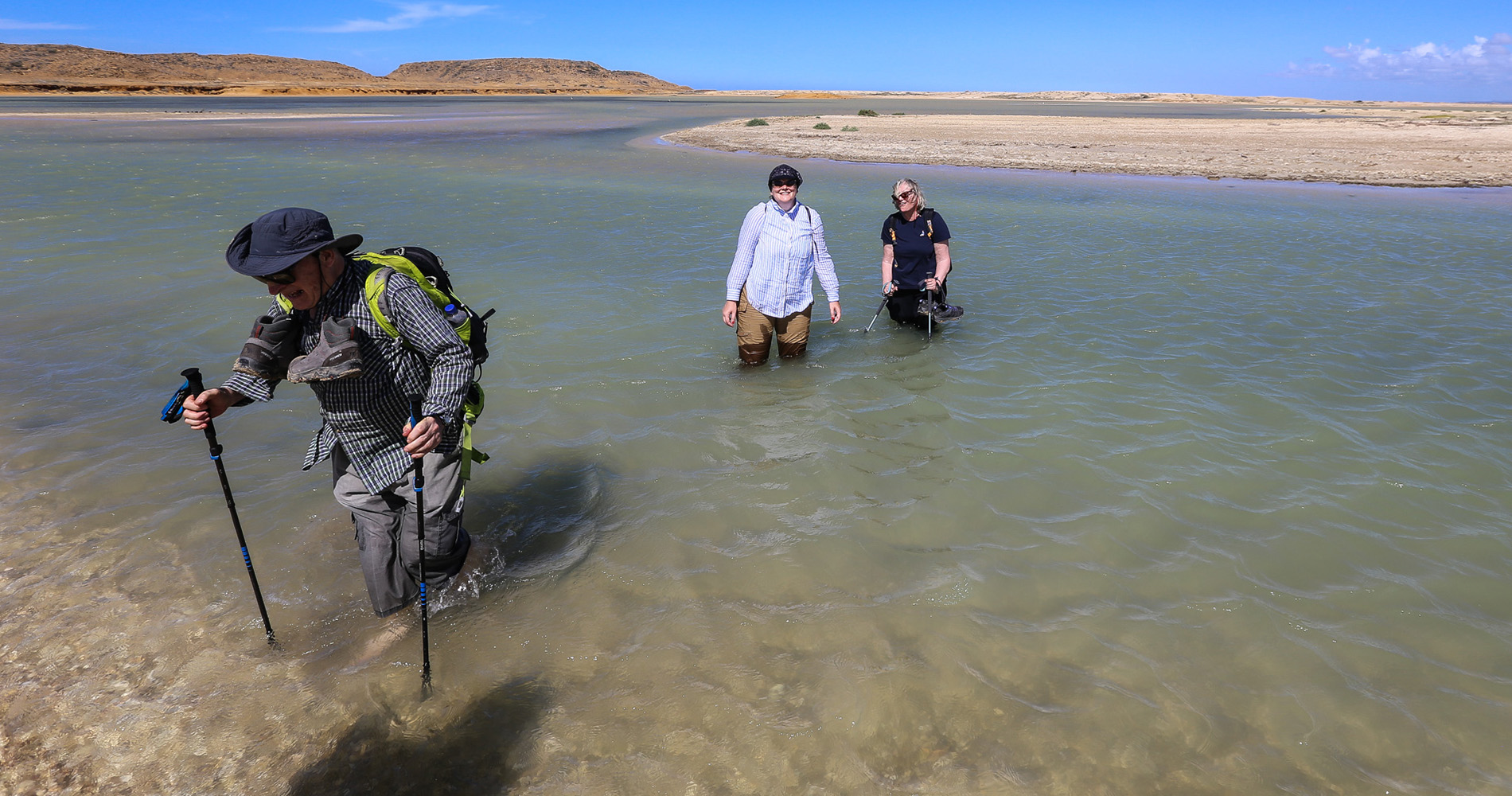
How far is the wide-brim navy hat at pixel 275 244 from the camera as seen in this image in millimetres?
2941

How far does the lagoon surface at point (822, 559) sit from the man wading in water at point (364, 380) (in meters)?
0.65

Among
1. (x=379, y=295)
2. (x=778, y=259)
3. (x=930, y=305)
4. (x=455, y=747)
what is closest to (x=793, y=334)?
(x=778, y=259)

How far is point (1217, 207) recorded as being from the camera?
18359 mm

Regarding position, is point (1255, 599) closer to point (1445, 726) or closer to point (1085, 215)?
point (1445, 726)

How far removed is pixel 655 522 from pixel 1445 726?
→ 4.24 m

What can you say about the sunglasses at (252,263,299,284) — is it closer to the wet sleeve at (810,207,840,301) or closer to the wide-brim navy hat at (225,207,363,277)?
the wide-brim navy hat at (225,207,363,277)

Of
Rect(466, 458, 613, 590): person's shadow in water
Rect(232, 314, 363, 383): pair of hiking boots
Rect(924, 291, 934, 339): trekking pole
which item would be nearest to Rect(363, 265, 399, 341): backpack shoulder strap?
Rect(232, 314, 363, 383): pair of hiking boots

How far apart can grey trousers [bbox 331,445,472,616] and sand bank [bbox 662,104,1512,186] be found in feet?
87.2

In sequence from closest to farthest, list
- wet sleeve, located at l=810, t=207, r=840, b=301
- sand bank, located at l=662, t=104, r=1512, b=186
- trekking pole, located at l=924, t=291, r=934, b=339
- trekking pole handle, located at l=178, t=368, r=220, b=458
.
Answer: trekking pole handle, located at l=178, t=368, r=220, b=458
wet sleeve, located at l=810, t=207, r=840, b=301
trekking pole, located at l=924, t=291, r=934, b=339
sand bank, located at l=662, t=104, r=1512, b=186

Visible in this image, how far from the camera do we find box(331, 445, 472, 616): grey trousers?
3.74 m

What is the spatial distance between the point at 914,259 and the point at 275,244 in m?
6.64

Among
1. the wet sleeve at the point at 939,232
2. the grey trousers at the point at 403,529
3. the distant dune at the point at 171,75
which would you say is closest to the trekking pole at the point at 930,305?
the wet sleeve at the point at 939,232

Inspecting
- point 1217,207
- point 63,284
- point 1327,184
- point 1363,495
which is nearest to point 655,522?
point 1363,495

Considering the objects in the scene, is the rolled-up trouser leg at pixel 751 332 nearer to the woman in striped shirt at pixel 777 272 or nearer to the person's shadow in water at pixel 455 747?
the woman in striped shirt at pixel 777 272
